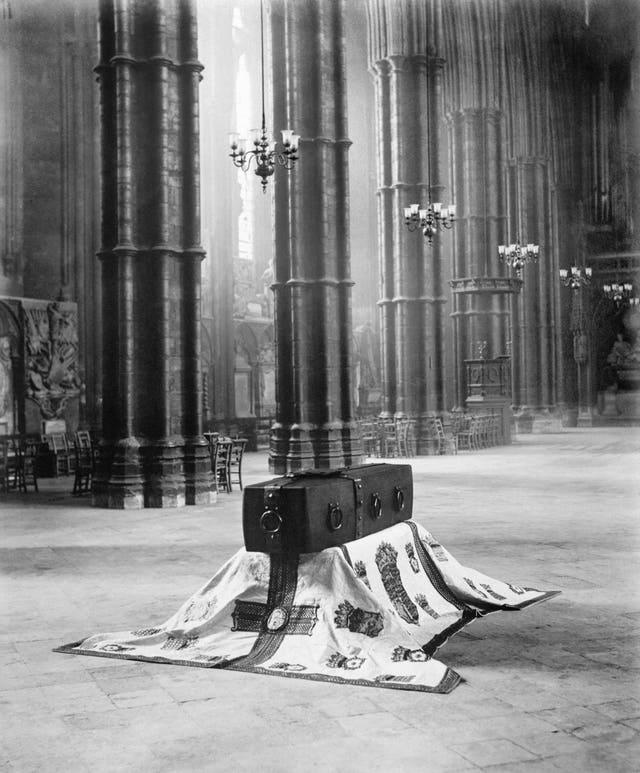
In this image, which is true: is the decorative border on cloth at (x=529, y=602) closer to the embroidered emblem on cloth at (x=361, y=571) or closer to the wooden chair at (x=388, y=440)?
the embroidered emblem on cloth at (x=361, y=571)

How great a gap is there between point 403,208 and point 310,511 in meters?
19.9

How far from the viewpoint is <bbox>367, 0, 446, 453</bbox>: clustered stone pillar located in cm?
2491

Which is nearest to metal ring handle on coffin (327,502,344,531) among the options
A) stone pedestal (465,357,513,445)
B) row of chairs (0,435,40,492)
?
row of chairs (0,435,40,492)

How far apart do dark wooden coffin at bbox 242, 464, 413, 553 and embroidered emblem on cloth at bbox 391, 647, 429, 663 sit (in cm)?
82

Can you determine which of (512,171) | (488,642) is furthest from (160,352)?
(512,171)

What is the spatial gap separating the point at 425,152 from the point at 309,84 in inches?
270

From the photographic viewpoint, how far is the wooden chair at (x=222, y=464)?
14789mm

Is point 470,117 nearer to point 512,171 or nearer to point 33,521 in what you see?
point 512,171

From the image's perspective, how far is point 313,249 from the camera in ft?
61.3

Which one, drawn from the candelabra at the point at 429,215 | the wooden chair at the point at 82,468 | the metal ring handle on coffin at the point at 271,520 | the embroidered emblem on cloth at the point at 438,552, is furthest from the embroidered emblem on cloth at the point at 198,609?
the candelabra at the point at 429,215

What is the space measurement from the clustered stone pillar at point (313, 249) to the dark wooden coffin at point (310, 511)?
39.9 feet

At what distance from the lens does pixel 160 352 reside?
13828 millimetres

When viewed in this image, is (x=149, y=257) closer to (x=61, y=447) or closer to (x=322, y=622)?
(x=61, y=447)

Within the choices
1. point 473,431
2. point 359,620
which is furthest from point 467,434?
point 359,620
